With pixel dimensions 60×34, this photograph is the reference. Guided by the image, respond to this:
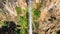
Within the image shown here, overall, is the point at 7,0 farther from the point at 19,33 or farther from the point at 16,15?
the point at 19,33

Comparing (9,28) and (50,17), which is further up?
(50,17)

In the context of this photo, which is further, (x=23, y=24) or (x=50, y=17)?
(x=50, y=17)

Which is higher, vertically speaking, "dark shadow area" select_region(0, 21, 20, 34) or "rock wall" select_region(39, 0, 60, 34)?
"rock wall" select_region(39, 0, 60, 34)

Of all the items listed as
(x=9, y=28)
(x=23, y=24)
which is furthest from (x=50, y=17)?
(x=9, y=28)

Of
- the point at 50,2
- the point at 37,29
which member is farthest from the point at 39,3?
the point at 37,29

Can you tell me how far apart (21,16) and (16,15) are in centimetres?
12

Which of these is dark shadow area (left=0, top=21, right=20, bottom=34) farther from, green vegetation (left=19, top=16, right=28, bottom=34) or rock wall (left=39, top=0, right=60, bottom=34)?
rock wall (left=39, top=0, right=60, bottom=34)

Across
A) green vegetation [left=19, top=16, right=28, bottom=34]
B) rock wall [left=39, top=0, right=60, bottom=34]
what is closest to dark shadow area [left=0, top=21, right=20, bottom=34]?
green vegetation [left=19, top=16, right=28, bottom=34]

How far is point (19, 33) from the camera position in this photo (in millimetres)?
3463

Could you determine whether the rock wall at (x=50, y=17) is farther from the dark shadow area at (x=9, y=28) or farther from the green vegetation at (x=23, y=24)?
the dark shadow area at (x=9, y=28)

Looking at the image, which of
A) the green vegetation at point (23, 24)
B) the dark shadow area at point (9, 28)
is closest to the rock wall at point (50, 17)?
the green vegetation at point (23, 24)

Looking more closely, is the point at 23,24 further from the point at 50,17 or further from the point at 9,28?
the point at 50,17

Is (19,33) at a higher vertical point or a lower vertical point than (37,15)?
lower

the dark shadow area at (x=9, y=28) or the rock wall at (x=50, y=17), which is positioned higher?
the rock wall at (x=50, y=17)
